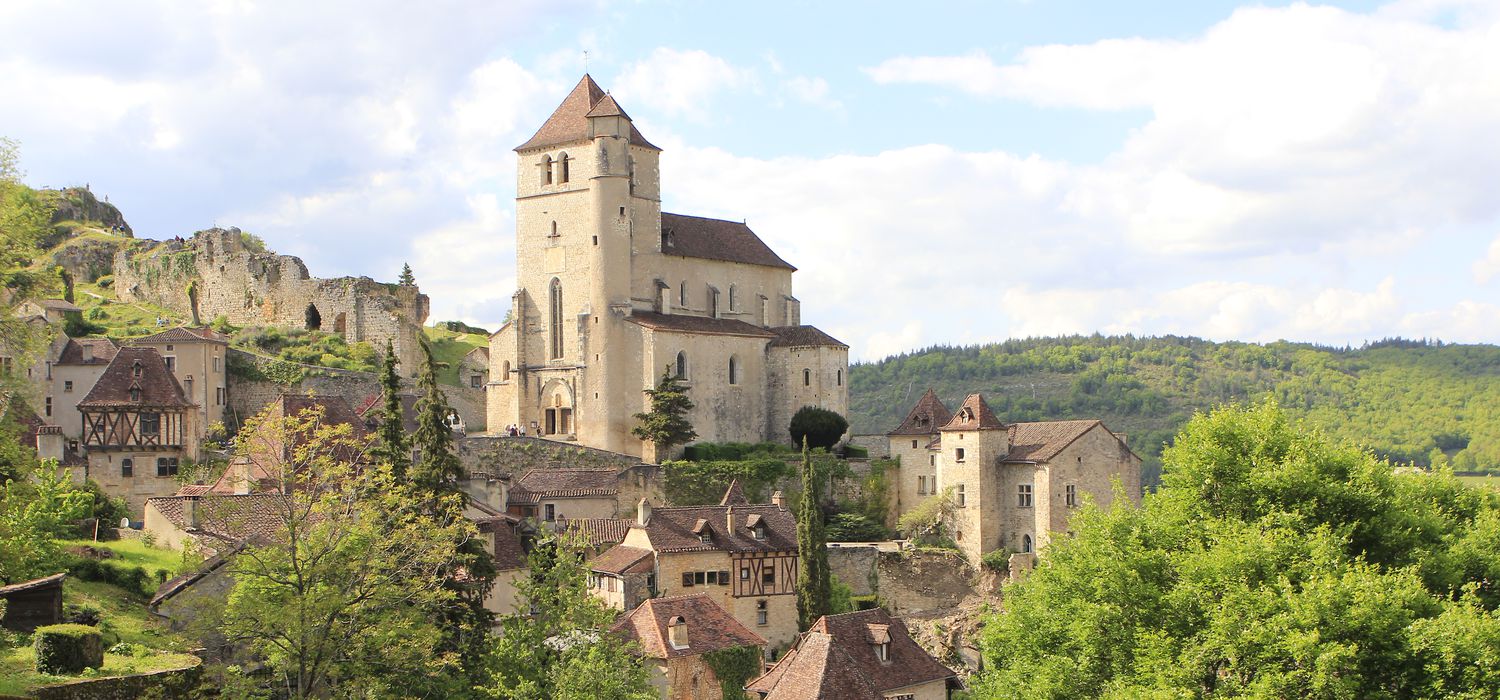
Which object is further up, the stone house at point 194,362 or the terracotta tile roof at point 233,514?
the stone house at point 194,362

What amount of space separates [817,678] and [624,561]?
42.9ft

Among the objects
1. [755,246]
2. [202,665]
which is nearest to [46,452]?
[202,665]

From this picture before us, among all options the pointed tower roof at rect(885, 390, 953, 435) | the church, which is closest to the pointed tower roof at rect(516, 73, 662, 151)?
the church

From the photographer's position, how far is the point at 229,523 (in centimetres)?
3438

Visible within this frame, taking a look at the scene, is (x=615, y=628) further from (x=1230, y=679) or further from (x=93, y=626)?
(x=1230, y=679)

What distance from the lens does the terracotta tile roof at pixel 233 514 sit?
34.4 m

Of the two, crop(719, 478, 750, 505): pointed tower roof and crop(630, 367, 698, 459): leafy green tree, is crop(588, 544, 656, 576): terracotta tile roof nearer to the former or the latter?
crop(719, 478, 750, 505): pointed tower roof

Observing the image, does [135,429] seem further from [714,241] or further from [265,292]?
[714,241]

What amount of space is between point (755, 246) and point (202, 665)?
50.9m

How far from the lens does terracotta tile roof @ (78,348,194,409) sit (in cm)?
5488

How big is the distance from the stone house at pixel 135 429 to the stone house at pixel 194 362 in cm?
731

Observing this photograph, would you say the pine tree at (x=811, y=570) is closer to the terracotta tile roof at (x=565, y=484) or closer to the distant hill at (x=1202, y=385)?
the terracotta tile roof at (x=565, y=484)

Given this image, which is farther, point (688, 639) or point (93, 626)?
point (688, 639)

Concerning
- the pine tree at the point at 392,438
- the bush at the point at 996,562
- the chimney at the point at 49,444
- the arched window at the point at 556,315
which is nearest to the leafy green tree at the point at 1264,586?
the pine tree at the point at 392,438
